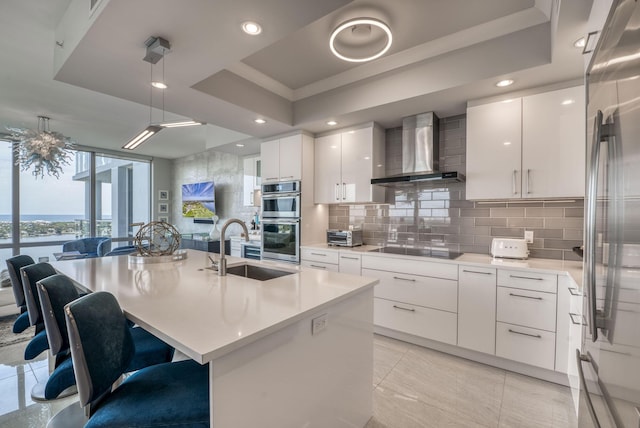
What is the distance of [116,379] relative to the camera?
3.59 ft

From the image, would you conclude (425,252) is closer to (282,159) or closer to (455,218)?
(455,218)

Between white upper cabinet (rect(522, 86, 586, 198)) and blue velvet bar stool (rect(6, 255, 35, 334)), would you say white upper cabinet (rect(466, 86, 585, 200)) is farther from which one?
blue velvet bar stool (rect(6, 255, 35, 334))

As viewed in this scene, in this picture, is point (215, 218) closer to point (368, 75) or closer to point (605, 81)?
point (368, 75)

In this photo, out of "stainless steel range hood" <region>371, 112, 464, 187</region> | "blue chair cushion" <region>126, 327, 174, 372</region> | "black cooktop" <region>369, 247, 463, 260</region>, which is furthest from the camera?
"stainless steel range hood" <region>371, 112, 464, 187</region>

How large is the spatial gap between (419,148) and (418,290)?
4.88 feet

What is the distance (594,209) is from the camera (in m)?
1.08

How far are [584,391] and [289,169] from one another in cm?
325

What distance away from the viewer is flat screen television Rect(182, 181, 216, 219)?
5898 mm

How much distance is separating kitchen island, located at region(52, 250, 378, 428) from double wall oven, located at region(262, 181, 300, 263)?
1.64 metres

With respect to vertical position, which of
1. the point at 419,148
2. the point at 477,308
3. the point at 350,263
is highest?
the point at 419,148

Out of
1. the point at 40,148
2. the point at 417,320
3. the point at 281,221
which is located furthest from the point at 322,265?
the point at 40,148

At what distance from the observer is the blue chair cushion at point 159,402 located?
0.99m

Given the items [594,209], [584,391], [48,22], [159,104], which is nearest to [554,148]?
[594,209]

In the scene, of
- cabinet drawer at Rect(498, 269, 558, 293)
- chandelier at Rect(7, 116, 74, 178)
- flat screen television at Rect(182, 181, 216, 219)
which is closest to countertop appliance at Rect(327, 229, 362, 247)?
cabinet drawer at Rect(498, 269, 558, 293)
